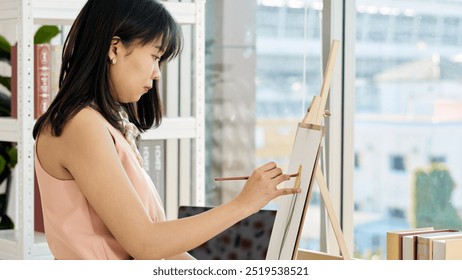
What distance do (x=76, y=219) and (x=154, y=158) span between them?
5.06 feet

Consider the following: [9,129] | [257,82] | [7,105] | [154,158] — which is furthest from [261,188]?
[7,105]

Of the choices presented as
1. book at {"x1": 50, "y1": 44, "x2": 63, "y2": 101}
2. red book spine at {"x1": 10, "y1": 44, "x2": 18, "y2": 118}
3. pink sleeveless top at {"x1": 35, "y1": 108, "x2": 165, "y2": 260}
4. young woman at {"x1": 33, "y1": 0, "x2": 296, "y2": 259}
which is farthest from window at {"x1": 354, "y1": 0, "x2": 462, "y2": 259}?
pink sleeveless top at {"x1": 35, "y1": 108, "x2": 165, "y2": 260}

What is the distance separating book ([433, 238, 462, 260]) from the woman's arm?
0.58 metres

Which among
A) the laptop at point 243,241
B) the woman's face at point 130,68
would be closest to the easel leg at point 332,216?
the laptop at point 243,241

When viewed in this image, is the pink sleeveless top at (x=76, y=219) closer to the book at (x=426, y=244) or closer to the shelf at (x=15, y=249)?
the book at (x=426, y=244)

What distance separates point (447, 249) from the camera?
1.95 m

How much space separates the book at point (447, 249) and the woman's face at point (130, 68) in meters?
0.85

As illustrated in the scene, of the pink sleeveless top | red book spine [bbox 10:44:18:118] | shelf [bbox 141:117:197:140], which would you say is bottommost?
the pink sleeveless top

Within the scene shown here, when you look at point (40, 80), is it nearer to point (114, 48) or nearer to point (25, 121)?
point (25, 121)

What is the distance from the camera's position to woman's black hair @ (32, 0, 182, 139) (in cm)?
164

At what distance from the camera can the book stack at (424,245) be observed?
1.96 meters

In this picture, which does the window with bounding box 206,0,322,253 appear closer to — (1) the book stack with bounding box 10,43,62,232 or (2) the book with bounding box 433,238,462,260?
(1) the book stack with bounding box 10,43,62,232

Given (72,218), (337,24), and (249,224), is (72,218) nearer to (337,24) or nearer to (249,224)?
(249,224)

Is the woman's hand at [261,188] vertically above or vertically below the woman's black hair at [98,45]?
below
